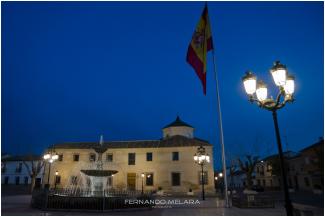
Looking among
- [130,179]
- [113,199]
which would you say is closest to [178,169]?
[130,179]

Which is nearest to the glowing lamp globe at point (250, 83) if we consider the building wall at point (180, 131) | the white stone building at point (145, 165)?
the white stone building at point (145, 165)

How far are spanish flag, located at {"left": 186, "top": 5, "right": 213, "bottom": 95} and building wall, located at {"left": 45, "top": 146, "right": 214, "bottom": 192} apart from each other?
22772 millimetres

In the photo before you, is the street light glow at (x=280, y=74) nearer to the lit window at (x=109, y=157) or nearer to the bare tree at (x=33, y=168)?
the lit window at (x=109, y=157)

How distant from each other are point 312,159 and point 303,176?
5650 mm

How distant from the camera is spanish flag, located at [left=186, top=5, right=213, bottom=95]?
1191 centimetres

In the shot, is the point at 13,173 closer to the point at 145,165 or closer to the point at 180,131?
the point at 145,165

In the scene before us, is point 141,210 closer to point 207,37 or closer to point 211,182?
point 207,37

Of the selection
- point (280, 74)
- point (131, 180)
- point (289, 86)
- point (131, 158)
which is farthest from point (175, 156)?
point (280, 74)

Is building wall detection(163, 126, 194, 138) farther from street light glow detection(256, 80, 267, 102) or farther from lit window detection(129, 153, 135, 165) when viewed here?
street light glow detection(256, 80, 267, 102)

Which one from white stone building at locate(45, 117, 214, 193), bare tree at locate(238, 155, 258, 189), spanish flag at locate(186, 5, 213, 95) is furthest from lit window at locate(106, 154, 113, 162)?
spanish flag at locate(186, 5, 213, 95)

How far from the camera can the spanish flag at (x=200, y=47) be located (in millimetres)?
11914

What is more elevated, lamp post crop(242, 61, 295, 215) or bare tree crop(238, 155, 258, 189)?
lamp post crop(242, 61, 295, 215)

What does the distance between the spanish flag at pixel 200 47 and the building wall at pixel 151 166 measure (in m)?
22.8

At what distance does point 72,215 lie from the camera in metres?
11.4
